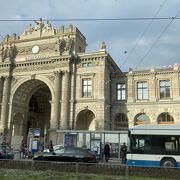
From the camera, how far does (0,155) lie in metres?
28.6

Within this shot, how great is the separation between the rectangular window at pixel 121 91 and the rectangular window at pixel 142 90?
2168 millimetres

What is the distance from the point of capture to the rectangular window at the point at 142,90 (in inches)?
1789

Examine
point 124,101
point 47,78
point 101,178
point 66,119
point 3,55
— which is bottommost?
point 101,178

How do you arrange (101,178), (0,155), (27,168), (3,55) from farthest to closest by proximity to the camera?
(3,55)
(0,155)
(27,168)
(101,178)

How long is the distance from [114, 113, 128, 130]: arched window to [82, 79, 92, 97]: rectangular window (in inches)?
234

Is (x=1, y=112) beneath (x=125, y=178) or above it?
above

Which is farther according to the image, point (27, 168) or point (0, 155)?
point (0, 155)

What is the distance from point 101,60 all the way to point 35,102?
68.7 ft

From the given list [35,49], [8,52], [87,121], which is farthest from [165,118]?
[8,52]

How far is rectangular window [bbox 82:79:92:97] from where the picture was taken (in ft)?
146

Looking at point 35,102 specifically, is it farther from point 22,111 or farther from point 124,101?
point 124,101

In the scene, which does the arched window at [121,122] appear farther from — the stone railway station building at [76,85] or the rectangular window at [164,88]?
the rectangular window at [164,88]

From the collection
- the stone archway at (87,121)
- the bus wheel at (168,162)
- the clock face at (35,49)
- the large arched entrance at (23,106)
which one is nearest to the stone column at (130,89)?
the stone archway at (87,121)

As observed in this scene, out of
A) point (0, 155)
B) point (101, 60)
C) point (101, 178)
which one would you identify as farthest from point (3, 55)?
point (101, 178)
